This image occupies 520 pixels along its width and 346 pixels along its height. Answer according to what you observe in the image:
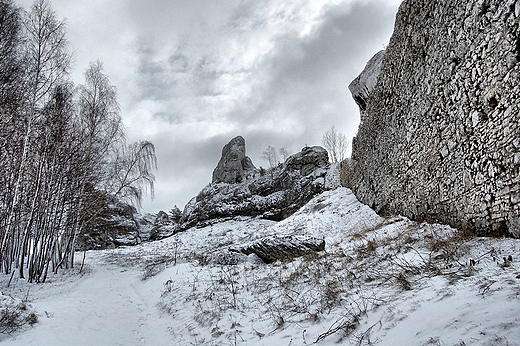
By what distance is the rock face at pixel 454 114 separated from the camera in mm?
4273

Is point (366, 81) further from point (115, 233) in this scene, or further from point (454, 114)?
point (115, 233)

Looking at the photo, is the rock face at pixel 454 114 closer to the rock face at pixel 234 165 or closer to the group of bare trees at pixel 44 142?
the group of bare trees at pixel 44 142

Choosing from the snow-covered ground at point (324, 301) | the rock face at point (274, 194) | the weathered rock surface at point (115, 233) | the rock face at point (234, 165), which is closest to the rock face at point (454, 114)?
the snow-covered ground at point (324, 301)

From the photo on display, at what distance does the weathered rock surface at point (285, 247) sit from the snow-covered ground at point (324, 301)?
0.38 meters

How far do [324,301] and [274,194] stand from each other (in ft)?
79.2

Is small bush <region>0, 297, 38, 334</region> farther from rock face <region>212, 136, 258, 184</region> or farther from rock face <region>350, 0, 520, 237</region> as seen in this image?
rock face <region>212, 136, 258, 184</region>

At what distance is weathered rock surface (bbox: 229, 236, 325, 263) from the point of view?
8695 mm

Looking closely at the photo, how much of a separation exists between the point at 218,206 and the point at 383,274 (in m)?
24.9

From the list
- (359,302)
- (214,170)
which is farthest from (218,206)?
(359,302)

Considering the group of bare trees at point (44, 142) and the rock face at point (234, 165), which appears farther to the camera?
the rock face at point (234, 165)

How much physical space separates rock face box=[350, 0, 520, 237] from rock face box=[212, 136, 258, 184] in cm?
2741

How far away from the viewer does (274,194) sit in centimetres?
2831

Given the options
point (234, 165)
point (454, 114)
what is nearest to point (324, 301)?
point (454, 114)

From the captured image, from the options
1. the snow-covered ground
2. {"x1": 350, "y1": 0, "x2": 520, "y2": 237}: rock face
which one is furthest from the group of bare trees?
{"x1": 350, "y1": 0, "x2": 520, "y2": 237}: rock face
